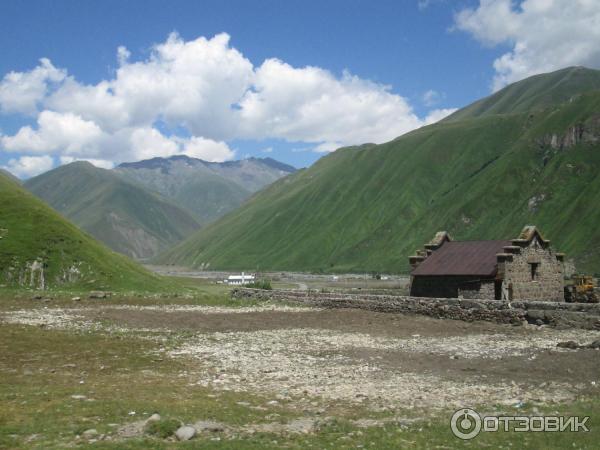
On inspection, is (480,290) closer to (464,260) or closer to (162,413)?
(464,260)

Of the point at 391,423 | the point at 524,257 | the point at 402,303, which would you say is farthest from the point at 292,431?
the point at 524,257

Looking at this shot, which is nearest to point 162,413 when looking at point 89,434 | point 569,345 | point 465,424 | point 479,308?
point 89,434

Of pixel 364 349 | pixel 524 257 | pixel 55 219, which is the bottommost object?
pixel 364 349

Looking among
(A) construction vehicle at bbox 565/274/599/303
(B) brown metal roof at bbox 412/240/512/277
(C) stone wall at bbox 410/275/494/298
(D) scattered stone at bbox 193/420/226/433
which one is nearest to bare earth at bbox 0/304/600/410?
(D) scattered stone at bbox 193/420/226/433

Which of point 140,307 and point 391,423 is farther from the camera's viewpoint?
point 140,307

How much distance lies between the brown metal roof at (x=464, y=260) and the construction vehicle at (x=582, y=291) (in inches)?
301

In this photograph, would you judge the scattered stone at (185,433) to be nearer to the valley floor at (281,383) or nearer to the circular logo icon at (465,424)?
the valley floor at (281,383)

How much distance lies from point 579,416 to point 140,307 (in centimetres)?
4144

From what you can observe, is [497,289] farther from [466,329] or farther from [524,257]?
[466,329]

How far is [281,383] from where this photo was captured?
19984mm

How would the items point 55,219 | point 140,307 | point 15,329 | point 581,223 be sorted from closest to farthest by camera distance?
point 15,329 → point 140,307 → point 55,219 → point 581,223

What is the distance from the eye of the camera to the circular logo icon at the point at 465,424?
45.3 feet

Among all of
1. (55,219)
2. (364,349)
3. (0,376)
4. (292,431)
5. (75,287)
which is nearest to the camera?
(292,431)

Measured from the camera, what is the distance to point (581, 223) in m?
164
